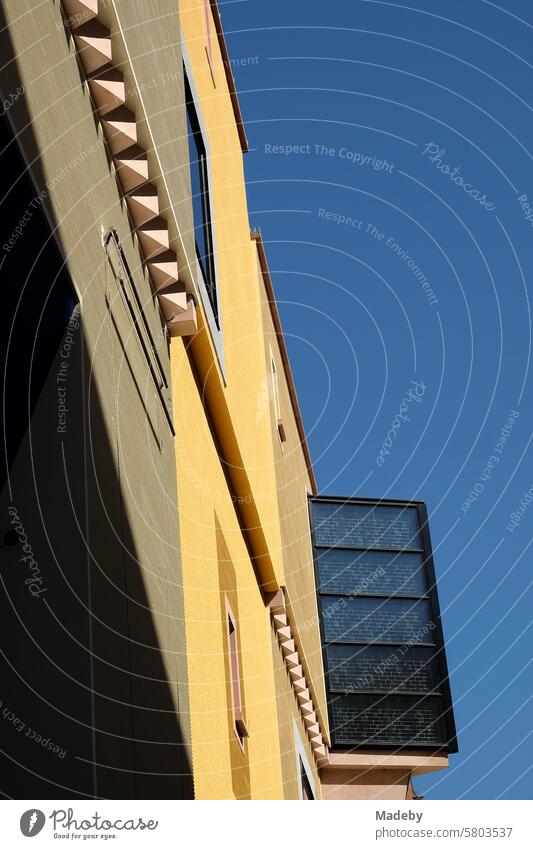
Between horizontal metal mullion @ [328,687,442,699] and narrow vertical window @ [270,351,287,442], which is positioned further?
horizontal metal mullion @ [328,687,442,699]

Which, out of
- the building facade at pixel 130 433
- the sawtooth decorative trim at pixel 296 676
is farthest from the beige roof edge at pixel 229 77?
the sawtooth decorative trim at pixel 296 676

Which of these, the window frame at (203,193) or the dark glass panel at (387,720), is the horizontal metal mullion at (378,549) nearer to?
the dark glass panel at (387,720)

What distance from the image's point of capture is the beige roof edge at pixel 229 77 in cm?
1534

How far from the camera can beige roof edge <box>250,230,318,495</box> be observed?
17.8 meters

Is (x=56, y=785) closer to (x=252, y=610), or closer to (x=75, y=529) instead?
(x=75, y=529)

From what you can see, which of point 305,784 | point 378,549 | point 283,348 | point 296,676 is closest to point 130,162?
point 296,676

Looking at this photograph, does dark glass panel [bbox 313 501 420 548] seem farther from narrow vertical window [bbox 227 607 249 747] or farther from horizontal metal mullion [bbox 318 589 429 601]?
narrow vertical window [bbox 227 607 249 747]

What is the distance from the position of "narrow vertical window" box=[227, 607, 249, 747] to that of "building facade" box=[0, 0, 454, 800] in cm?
3

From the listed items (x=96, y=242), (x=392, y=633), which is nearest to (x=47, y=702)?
(x=96, y=242)

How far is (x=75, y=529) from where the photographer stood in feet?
18.0

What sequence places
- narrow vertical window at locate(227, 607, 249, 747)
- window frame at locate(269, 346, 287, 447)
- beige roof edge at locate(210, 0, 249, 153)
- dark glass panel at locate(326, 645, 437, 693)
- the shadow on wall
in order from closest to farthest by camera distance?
the shadow on wall → narrow vertical window at locate(227, 607, 249, 747) → beige roof edge at locate(210, 0, 249, 153) → window frame at locate(269, 346, 287, 447) → dark glass panel at locate(326, 645, 437, 693)

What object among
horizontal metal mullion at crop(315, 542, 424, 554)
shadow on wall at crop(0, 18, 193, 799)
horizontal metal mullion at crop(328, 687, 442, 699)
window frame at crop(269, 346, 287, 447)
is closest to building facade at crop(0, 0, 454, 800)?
shadow on wall at crop(0, 18, 193, 799)
